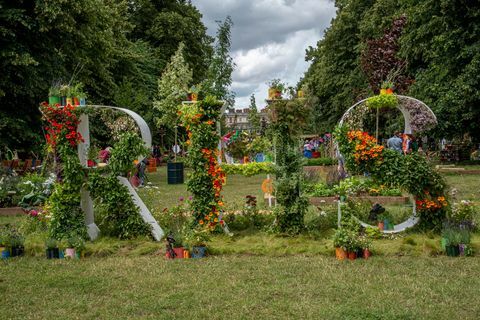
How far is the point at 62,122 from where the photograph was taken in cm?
1006

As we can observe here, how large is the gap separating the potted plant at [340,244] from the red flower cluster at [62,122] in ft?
17.1

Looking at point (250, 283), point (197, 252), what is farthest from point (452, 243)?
point (197, 252)

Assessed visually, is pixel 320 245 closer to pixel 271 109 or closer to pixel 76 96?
pixel 271 109

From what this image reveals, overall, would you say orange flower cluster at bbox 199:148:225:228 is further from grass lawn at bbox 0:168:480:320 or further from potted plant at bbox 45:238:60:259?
potted plant at bbox 45:238:60:259

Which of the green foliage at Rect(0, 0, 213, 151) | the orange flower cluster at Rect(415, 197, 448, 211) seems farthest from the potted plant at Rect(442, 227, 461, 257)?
the green foliage at Rect(0, 0, 213, 151)

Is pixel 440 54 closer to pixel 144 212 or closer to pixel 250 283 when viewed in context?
pixel 144 212

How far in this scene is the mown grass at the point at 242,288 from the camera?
5742mm

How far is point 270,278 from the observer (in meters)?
7.10

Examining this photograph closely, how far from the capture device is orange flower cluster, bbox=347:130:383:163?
967cm

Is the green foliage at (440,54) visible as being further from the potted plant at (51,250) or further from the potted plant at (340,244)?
the potted plant at (51,250)

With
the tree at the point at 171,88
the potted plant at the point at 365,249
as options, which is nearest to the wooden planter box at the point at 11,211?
the potted plant at the point at 365,249

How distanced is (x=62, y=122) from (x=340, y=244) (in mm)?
5532

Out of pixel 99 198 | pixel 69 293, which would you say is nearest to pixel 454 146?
pixel 99 198

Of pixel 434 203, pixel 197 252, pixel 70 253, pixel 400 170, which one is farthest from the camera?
pixel 400 170
